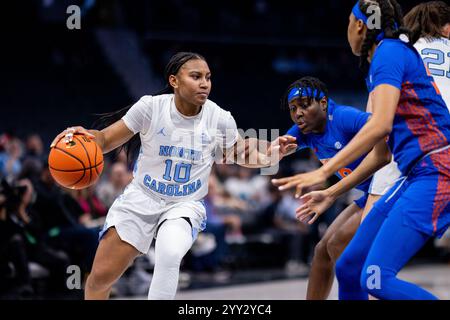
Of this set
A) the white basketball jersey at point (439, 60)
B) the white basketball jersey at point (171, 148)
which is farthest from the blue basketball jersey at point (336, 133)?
the white basketball jersey at point (171, 148)

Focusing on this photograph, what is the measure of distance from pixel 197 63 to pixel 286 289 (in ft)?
14.3

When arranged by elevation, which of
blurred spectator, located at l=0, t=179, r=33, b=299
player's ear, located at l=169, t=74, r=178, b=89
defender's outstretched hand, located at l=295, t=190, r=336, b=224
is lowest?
blurred spectator, located at l=0, t=179, r=33, b=299

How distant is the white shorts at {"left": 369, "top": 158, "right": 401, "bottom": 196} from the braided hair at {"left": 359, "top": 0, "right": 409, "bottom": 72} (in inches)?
38.8

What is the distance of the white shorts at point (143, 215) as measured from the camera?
15.0 ft

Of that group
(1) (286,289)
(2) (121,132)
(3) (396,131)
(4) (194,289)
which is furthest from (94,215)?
(3) (396,131)

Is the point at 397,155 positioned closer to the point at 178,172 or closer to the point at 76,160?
the point at 178,172

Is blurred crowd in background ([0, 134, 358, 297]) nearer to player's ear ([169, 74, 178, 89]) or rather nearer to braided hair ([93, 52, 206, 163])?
braided hair ([93, 52, 206, 163])

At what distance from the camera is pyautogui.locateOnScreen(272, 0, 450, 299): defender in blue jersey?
3.41m

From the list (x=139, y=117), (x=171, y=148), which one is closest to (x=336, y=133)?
(x=171, y=148)

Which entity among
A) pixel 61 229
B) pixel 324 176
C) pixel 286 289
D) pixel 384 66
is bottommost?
pixel 286 289

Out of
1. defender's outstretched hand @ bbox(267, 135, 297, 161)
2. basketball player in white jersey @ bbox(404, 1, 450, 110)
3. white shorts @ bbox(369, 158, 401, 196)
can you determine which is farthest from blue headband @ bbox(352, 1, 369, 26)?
white shorts @ bbox(369, 158, 401, 196)
